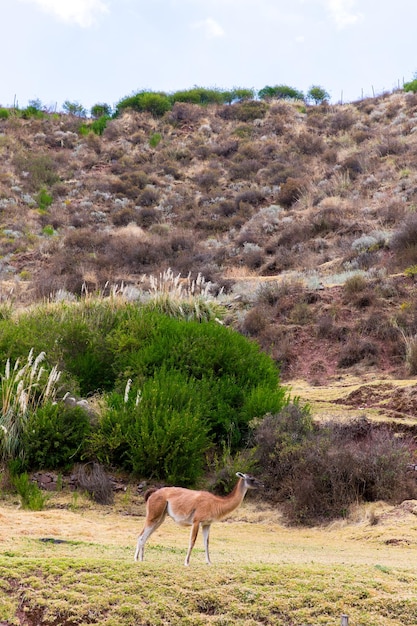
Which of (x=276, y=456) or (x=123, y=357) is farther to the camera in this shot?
(x=123, y=357)

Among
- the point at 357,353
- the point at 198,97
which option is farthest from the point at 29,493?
the point at 198,97

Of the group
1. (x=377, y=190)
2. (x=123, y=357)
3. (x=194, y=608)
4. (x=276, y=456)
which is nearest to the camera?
(x=194, y=608)

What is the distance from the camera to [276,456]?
12062 millimetres

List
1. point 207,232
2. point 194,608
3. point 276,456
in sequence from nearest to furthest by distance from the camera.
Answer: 1. point 194,608
2. point 276,456
3. point 207,232

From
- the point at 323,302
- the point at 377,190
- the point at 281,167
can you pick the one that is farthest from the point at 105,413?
the point at 281,167

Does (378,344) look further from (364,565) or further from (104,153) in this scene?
(104,153)

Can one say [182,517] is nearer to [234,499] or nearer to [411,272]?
[234,499]

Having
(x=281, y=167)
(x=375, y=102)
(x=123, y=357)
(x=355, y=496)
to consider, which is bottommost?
(x=355, y=496)

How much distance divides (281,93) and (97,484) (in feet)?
160

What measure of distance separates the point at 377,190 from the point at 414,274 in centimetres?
1263

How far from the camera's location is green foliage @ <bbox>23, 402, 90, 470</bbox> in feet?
40.3

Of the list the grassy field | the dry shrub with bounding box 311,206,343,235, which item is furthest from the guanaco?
the dry shrub with bounding box 311,206,343,235

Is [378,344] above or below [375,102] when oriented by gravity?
below

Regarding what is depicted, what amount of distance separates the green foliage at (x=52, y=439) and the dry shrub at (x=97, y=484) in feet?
1.37
